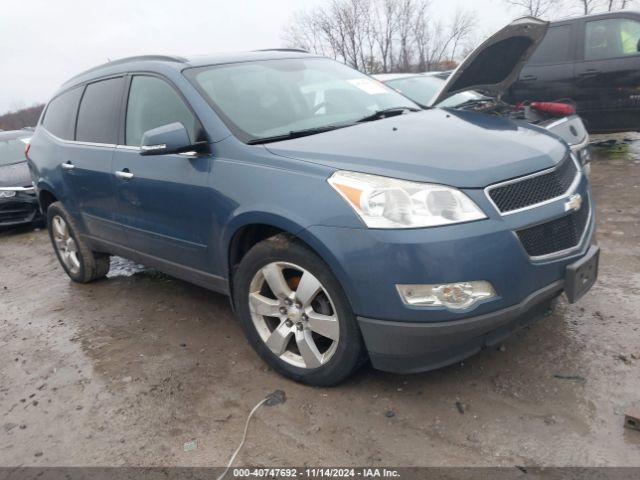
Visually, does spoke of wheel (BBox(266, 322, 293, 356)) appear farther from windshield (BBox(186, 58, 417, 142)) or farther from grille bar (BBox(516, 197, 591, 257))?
grille bar (BBox(516, 197, 591, 257))

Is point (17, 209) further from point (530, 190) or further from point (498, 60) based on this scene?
point (530, 190)

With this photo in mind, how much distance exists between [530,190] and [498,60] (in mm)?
2646

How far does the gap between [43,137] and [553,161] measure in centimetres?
450

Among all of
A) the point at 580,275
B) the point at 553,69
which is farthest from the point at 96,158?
the point at 553,69

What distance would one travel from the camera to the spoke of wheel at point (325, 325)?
2.59m

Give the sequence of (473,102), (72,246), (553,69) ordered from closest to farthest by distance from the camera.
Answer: (72,246) < (473,102) < (553,69)

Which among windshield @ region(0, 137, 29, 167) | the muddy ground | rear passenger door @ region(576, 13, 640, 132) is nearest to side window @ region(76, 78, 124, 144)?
the muddy ground

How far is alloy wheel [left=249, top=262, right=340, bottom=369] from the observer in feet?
8.63

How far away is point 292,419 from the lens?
2.61 meters

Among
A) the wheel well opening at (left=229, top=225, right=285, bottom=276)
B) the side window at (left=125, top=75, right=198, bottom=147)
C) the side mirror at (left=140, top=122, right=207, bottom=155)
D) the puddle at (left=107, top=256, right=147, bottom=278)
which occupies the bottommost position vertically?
the puddle at (left=107, top=256, right=147, bottom=278)

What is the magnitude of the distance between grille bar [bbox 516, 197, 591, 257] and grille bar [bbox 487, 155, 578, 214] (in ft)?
0.37

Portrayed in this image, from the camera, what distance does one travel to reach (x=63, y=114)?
4.79 meters

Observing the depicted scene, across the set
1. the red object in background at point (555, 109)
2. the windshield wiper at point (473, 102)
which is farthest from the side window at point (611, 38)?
the red object in background at point (555, 109)

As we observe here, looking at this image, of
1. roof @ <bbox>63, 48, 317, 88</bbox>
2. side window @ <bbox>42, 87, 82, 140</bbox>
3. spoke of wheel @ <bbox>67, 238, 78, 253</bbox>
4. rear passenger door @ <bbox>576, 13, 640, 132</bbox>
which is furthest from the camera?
rear passenger door @ <bbox>576, 13, 640, 132</bbox>
